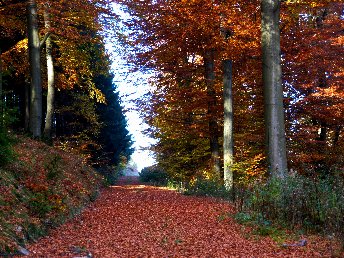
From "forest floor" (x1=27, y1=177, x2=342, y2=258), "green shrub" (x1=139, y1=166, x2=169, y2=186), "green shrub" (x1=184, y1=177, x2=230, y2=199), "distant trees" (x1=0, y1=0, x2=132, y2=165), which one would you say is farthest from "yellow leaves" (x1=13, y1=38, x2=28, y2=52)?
"green shrub" (x1=139, y1=166, x2=169, y2=186)

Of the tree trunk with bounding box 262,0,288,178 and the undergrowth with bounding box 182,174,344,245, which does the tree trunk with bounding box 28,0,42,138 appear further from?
the undergrowth with bounding box 182,174,344,245

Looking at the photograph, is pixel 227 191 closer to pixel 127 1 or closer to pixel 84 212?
pixel 84 212

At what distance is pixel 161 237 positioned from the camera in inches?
302

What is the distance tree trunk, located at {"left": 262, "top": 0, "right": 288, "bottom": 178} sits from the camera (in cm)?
1007

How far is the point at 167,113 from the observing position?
59.9 ft

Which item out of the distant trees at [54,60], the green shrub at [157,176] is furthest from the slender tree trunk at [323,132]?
the green shrub at [157,176]

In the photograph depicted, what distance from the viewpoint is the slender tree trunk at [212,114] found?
1731 cm

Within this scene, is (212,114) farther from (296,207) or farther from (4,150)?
(4,150)

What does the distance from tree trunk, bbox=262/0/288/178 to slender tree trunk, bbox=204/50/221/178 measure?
6734 millimetres

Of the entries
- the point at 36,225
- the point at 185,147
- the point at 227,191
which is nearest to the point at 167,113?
the point at 185,147

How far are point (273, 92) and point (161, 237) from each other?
473 cm

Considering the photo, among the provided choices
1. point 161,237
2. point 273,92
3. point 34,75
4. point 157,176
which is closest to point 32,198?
point 161,237

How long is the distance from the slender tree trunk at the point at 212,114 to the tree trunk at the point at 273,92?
673cm

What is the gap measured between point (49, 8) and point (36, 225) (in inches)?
448
